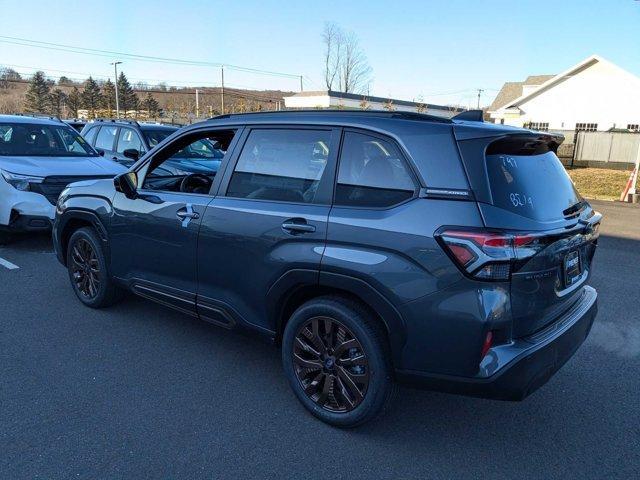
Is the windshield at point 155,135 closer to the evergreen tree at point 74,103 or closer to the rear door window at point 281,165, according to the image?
the rear door window at point 281,165

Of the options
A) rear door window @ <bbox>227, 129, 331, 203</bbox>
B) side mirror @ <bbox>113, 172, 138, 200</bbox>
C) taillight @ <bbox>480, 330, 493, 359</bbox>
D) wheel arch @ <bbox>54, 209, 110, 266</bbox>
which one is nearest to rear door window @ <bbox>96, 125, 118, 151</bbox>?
wheel arch @ <bbox>54, 209, 110, 266</bbox>

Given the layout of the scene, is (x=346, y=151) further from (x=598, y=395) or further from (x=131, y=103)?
(x=131, y=103)

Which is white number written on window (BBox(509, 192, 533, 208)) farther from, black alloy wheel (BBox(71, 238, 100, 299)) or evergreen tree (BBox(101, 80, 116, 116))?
evergreen tree (BBox(101, 80, 116, 116))

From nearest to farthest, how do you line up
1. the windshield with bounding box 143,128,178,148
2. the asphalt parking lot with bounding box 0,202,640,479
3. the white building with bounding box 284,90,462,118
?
the asphalt parking lot with bounding box 0,202,640,479, the windshield with bounding box 143,128,178,148, the white building with bounding box 284,90,462,118

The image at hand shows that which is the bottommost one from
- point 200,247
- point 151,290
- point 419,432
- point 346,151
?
point 419,432

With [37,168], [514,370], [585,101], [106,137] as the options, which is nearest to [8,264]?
[37,168]

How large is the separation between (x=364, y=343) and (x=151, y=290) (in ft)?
6.94

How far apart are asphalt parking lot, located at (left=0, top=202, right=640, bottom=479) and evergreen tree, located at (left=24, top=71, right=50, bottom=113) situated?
90101 mm

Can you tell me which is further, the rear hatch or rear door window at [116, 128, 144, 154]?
rear door window at [116, 128, 144, 154]

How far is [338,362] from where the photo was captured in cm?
307

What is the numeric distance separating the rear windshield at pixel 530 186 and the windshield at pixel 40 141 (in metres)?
7.45

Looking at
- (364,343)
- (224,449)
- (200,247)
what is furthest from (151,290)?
(364,343)

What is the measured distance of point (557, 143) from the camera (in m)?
3.34

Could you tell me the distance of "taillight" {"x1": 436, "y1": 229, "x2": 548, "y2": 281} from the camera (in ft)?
8.14
